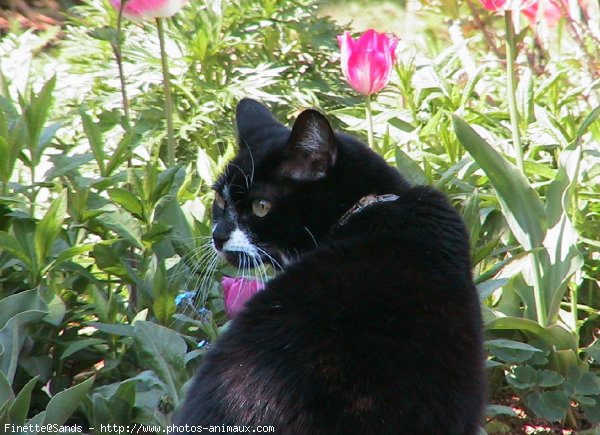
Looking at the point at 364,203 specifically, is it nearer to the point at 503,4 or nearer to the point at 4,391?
the point at 503,4

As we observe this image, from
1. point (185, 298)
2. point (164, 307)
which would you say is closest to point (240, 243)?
point (185, 298)

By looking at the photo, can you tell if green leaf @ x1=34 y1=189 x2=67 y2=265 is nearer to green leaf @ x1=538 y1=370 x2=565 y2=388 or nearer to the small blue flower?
the small blue flower

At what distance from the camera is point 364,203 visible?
6.03ft

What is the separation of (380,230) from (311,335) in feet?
0.99

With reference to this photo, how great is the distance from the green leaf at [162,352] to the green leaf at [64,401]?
0.22 meters

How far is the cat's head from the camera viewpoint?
184 cm

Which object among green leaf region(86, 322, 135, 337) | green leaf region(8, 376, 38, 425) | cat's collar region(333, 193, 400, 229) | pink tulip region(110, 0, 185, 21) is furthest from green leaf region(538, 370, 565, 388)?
pink tulip region(110, 0, 185, 21)

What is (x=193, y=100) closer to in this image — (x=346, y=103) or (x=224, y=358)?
(x=346, y=103)

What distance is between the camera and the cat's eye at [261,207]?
1910 mm

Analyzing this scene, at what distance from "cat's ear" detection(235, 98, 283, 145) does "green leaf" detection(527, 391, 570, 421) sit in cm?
96

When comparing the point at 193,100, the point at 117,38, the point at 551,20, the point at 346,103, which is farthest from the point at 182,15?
the point at 551,20

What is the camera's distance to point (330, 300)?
1575 millimetres

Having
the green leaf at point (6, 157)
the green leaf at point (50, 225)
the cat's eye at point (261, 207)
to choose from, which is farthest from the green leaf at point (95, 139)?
the cat's eye at point (261, 207)

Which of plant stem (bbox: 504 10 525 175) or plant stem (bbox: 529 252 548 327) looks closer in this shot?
plant stem (bbox: 504 10 525 175)
